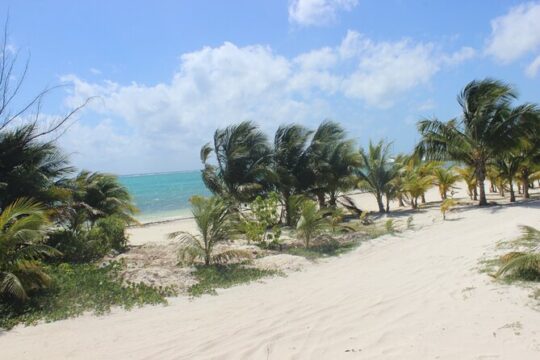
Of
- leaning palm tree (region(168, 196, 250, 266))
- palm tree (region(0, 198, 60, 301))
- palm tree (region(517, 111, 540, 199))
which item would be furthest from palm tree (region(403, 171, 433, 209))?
palm tree (region(0, 198, 60, 301))

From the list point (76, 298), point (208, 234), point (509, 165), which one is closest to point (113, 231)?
point (208, 234)

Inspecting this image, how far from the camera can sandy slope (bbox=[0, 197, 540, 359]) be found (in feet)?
13.2

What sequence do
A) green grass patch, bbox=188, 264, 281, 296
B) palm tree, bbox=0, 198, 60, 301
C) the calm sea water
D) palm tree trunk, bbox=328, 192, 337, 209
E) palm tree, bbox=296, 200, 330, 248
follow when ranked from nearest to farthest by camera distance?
1. palm tree, bbox=0, 198, 60, 301
2. green grass patch, bbox=188, 264, 281, 296
3. palm tree, bbox=296, 200, 330, 248
4. palm tree trunk, bbox=328, 192, 337, 209
5. the calm sea water

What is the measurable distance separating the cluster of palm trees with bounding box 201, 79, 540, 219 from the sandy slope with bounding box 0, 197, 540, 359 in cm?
882

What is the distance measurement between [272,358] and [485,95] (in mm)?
15423

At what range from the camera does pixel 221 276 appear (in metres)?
7.68

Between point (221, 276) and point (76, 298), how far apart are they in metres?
2.47

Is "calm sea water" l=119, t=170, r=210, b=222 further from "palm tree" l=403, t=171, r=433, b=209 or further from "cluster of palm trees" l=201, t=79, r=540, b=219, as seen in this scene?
"palm tree" l=403, t=171, r=433, b=209

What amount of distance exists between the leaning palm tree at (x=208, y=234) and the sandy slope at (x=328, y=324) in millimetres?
1814

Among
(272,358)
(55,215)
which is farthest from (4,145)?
(272,358)

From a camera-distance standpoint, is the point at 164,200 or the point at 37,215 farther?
the point at 164,200

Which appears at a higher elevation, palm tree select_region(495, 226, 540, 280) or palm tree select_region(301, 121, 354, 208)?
palm tree select_region(301, 121, 354, 208)

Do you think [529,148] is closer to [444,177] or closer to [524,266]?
[444,177]

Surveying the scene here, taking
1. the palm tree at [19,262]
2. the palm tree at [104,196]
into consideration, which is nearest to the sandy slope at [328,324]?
the palm tree at [19,262]
